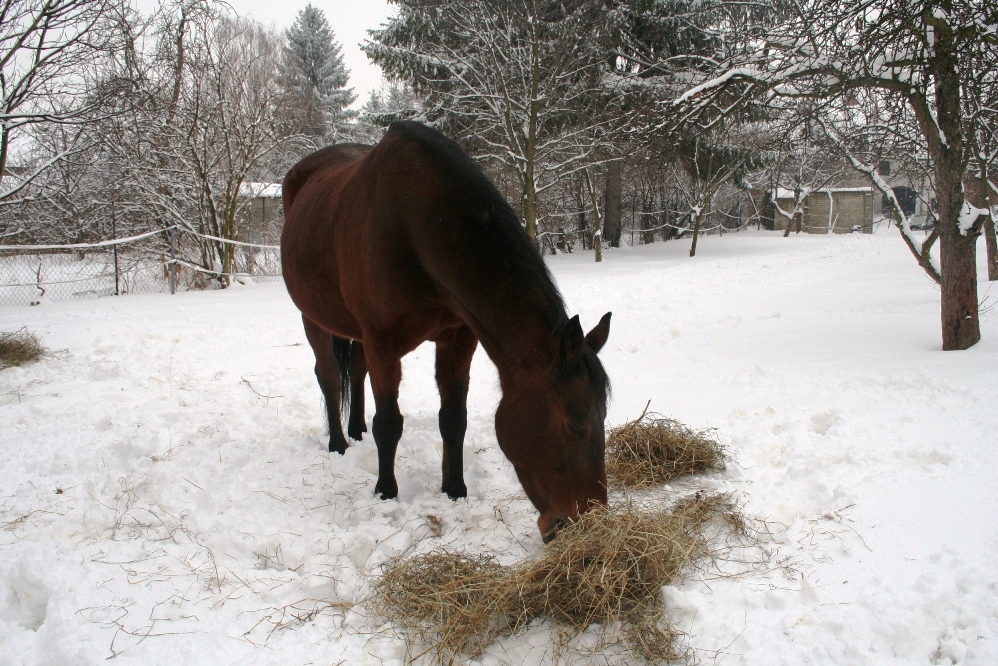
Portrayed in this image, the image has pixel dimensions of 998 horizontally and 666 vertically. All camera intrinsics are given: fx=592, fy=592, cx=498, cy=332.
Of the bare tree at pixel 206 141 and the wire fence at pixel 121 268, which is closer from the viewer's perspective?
the wire fence at pixel 121 268

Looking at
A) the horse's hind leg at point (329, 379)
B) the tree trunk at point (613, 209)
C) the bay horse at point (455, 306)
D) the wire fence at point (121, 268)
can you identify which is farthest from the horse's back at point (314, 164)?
the tree trunk at point (613, 209)

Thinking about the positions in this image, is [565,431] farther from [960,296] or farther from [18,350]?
[18,350]

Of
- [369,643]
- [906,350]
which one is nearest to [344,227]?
[369,643]

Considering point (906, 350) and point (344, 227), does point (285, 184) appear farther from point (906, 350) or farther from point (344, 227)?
point (906, 350)

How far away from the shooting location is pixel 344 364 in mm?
4348

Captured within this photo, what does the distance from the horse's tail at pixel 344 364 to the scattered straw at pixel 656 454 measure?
1914 mm

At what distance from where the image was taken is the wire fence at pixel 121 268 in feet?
37.1

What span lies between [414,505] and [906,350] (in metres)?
4.91

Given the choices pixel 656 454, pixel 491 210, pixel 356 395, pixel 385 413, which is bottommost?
pixel 656 454

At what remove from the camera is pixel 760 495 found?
9.32 feet

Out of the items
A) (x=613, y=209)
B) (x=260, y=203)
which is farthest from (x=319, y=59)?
(x=613, y=209)

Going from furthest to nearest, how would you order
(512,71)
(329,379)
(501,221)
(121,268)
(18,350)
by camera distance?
(512,71) < (121,268) < (18,350) < (329,379) < (501,221)

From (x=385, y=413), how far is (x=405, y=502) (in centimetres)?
48

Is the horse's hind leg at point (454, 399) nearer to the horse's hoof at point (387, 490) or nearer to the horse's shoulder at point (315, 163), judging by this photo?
the horse's hoof at point (387, 490)
